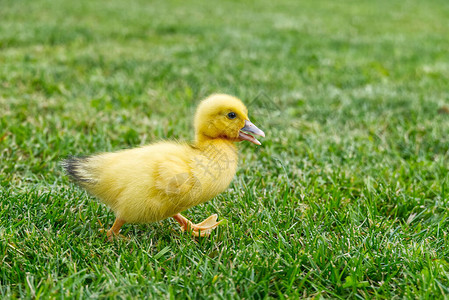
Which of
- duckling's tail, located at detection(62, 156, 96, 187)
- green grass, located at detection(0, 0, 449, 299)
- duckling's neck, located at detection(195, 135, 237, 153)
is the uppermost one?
duckling's neck, located at detection(195, 135, 237, 153)

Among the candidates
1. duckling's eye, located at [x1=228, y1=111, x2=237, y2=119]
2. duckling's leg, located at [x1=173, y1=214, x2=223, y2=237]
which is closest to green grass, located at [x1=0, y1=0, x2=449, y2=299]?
duckling's leg, located at [x1=173, y1=214, x2=223, y2=237]

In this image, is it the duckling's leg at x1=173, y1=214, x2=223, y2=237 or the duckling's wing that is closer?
the duckling's wing

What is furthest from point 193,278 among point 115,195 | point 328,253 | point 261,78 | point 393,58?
point 393,58

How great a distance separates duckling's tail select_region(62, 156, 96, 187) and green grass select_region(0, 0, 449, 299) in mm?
352

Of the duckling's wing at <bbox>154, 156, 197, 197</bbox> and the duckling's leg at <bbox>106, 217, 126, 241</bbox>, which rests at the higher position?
the duckling's wing at <bbox>154, 156, 197, 197</bbox>

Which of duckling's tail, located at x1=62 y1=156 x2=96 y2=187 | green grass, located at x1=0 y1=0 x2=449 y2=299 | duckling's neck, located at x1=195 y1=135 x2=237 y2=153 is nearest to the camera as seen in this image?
green grass, located at x1=0 y1=0 x2=449 y2=299

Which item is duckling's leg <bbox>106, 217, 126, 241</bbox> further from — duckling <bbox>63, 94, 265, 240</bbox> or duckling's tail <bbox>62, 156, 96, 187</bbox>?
duckling's tail <bbox>62, 156, 96, 187</bbox>

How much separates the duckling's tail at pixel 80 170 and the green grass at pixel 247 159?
35 centimetres

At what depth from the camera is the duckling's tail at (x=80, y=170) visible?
2.48 meters

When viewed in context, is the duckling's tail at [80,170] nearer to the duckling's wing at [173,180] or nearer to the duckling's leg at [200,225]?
the duckling's wing at [173,180]

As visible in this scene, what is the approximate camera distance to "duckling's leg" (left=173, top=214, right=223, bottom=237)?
2662 millimetres

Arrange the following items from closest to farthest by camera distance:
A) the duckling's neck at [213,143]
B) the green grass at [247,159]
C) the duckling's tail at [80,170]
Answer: the green grass at [247,159] < the duckling's tail at [80,170] < the duckling's neck at [213,143]

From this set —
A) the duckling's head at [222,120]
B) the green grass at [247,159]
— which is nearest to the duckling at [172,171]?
the duckling's head at [222,120]

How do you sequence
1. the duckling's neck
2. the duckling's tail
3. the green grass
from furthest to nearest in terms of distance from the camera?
1. the duckling's neck
2. the duckling's tail
3. the green grass
